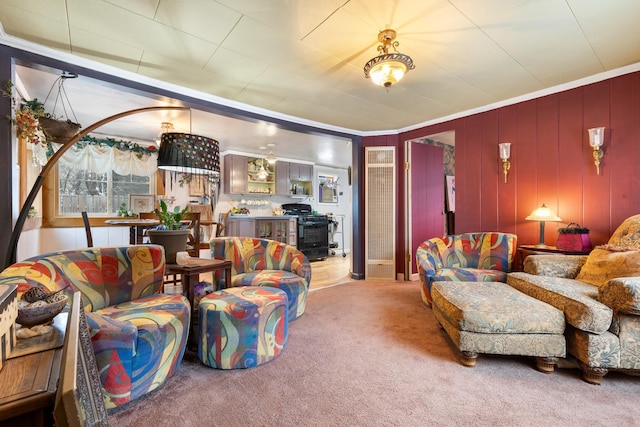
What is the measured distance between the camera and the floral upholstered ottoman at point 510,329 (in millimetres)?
1900

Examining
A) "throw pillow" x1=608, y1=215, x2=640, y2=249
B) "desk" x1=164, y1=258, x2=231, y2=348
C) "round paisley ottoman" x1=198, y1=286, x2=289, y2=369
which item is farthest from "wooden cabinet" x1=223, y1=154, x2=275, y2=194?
"throw pillow" x1=608, y1=215, x2=640, y2=249

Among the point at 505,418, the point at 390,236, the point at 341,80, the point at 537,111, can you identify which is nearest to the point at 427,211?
the point at 390,236

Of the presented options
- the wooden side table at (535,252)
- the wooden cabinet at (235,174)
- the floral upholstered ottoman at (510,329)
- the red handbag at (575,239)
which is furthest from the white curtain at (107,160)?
the red handbag at (575,239)

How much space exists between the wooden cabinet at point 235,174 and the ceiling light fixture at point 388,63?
14.3ft

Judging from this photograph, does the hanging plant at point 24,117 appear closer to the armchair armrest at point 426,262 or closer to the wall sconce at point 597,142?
the armchair armrest at point 426,262

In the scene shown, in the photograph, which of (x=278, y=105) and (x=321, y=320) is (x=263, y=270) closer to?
(x=321, y=320)

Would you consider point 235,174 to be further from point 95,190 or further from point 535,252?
point 535,252

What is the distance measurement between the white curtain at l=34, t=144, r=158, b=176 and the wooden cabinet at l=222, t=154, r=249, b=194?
4.36 feet

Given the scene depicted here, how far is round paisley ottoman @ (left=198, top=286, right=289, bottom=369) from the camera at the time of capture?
1.95m

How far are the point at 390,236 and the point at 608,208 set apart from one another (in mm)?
2560

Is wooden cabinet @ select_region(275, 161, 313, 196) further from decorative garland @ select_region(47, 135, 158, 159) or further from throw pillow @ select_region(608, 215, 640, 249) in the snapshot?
throw pillow @ select_region(608, 215, 640, 249)

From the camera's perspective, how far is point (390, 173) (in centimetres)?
474

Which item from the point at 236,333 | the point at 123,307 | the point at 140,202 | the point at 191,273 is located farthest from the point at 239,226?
the point at 236,333

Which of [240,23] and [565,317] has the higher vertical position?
[240,23]
